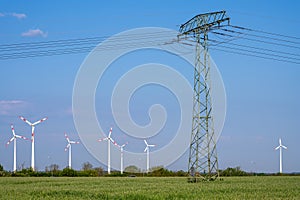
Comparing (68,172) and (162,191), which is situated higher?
(162,191)

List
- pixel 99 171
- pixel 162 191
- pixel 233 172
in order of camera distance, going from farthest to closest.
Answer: pixel 99 171
pixel 233 172
pixel 162 191

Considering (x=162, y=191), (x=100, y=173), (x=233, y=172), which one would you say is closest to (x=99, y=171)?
(x=100, y=173)

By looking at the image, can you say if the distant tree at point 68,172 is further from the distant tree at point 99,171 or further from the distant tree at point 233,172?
the distant tree at point 233,172

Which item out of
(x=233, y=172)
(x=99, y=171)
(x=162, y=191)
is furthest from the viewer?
(x=99, y=171)

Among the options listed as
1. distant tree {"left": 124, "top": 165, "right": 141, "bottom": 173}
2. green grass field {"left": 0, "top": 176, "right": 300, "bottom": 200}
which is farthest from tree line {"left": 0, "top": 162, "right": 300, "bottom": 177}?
green grass field {"left": 0, "top": 176, "right": 300, "bottom": 200}

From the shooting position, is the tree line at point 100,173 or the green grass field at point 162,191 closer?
the green grass field at point 162,191

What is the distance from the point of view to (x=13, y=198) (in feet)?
106

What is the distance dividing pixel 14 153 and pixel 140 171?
33.6 meters

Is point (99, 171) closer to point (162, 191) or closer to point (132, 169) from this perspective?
point (132, 169)

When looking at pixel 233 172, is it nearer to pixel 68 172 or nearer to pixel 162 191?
pixel 68 172

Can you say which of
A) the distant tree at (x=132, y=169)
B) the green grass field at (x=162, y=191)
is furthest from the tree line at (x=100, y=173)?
the green grass field at (x=162, y=191)

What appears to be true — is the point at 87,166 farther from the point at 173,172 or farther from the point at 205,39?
the point at 205,39

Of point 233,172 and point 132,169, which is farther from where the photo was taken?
point 132,169

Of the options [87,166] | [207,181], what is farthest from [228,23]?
[87,166]
